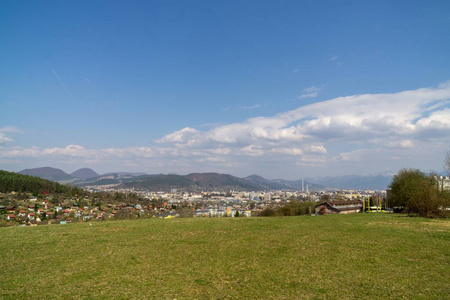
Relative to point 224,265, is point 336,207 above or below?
below

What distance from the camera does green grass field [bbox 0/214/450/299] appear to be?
22.7 feet

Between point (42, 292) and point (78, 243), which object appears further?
point (78, 243)

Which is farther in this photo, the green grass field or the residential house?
the residential house

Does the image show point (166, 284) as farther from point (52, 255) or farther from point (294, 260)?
point (52, 255)

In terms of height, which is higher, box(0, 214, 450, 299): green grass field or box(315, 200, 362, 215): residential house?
box(0, 214, 450, 299): green grass field

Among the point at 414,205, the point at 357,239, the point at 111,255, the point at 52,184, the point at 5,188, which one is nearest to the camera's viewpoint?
the point at 111,255

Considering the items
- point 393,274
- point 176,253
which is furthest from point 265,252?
point 393,274

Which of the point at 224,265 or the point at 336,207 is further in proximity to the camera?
the point at 336,207

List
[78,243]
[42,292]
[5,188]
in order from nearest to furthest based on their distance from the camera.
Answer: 1. [42,292]
2. [78,243]
3. [5,188]

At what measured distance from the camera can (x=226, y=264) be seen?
933 cm

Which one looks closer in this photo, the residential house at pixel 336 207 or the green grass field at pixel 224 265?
the green grass field at pixel 224 265

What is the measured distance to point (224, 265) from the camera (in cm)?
922

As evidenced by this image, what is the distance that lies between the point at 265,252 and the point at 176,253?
3.39 m

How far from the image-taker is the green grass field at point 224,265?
691 centimetres
